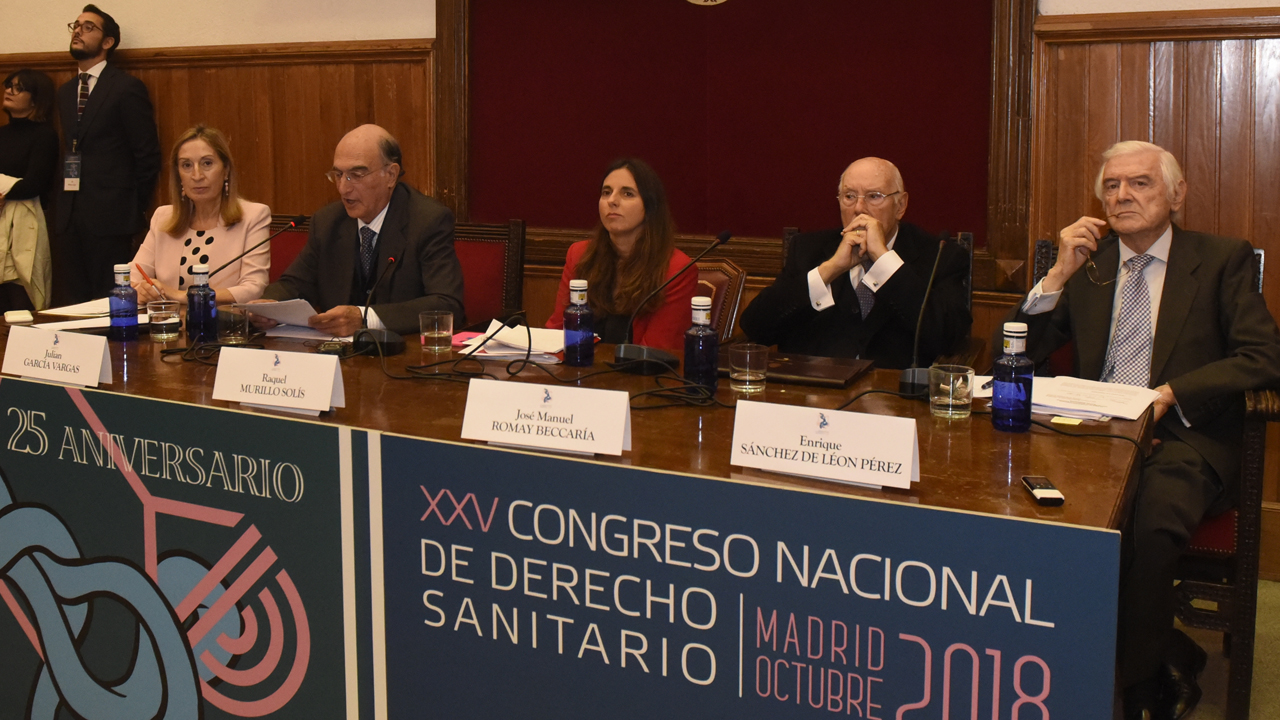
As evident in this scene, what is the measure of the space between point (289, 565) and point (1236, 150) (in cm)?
268

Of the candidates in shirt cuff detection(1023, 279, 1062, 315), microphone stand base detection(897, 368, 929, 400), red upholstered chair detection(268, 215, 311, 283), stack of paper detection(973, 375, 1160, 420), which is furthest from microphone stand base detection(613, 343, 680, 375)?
red upholstered chair detection(268, 215, 311, 283)

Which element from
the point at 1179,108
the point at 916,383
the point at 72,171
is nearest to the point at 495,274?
the point at 916,383

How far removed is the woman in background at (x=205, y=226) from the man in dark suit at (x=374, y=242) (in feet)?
0.58

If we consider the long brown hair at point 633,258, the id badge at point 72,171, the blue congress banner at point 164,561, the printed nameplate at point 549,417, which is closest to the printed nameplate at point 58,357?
the blue congress banner at point 164,561

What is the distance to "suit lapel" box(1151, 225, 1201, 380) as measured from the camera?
228cm

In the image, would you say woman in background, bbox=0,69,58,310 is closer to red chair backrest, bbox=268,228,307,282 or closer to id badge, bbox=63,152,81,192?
id badge, bbox=63,152,81,192

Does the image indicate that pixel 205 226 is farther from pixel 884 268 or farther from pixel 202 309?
pixel 884 268

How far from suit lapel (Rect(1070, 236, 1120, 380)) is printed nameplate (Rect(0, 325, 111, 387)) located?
1.98 meters

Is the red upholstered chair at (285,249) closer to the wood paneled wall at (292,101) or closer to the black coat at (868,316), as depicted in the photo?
the wood paneled wall at (292,101)

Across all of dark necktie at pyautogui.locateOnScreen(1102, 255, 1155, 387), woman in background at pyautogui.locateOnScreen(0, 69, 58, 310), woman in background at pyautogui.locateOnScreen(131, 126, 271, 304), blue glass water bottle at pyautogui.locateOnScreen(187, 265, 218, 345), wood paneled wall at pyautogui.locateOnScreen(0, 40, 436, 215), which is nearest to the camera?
blue glass water bottle at pyautogui.locateOnScreen(187, 265, 218, 345)

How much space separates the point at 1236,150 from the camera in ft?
9.55

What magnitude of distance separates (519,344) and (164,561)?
782 mm

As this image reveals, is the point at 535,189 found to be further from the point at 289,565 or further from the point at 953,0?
the point at 289,565

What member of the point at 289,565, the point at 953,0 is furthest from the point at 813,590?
the point at 953,0
